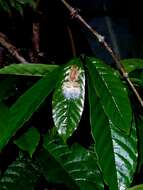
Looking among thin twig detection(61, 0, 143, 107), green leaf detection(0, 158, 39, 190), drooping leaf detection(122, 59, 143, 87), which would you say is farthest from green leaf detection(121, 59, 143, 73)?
green leaf detection(0, 158, 39, 190)

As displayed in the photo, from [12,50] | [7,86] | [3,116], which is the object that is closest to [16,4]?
[12,50]

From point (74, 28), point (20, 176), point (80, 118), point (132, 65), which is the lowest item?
point (20, 176)

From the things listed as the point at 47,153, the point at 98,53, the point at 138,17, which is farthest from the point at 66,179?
the point at 138,17

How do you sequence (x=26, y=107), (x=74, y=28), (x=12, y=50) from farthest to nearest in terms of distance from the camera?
(x=74, y=28) < (x=12, y=50) < (x=26, y=107)

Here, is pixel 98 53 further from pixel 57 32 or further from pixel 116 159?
pixel 116 159

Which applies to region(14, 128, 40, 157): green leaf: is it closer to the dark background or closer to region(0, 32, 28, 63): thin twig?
the dark background

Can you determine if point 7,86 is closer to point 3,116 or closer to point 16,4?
point 3,116

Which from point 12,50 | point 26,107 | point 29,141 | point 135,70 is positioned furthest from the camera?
point 12,50

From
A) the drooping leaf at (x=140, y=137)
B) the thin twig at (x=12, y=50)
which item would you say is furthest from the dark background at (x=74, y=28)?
the drooping leaf at (x=140, y=137)
